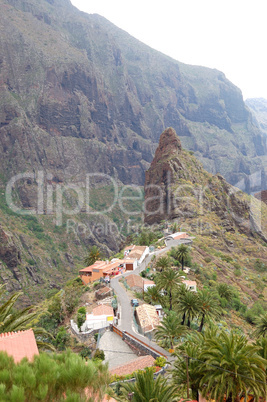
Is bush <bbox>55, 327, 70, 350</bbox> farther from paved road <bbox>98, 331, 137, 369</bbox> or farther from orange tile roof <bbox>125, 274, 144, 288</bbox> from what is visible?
orange tile roof <bbox>125, 274, 144, 288</bbox>

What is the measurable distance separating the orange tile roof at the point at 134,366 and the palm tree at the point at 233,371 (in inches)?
381

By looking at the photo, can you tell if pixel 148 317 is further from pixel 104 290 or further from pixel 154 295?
pixel 104 290

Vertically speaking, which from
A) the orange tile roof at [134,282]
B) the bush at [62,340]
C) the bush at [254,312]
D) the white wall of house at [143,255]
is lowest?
the bush at [254,312]

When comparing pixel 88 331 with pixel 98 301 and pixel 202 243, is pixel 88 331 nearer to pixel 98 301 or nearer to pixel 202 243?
pixel 98 301

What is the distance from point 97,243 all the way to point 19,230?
40.0 meters

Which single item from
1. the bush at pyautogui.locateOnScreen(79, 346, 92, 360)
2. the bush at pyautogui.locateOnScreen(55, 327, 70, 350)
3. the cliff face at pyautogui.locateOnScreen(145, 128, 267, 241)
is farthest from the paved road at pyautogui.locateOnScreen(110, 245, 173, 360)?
the cliff face at pyautogui.locateOnScreen(145, 128, 267, 241)

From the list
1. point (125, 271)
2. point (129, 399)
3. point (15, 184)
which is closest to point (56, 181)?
point (15, 184)

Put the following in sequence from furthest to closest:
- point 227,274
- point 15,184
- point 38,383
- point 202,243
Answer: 1. point 15,184
2. point 202,243
3. point 227,274
4. point 38,383

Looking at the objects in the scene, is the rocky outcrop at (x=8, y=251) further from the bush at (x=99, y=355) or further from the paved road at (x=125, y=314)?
the bush at (x=99, y=355)

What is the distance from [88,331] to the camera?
34250 millimetres

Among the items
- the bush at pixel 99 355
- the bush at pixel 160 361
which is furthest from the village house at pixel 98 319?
the bush at pixel 160 361

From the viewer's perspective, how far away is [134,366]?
24.6 metres

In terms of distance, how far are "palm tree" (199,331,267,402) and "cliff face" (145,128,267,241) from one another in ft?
212

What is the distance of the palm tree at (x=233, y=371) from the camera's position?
1432 cm
